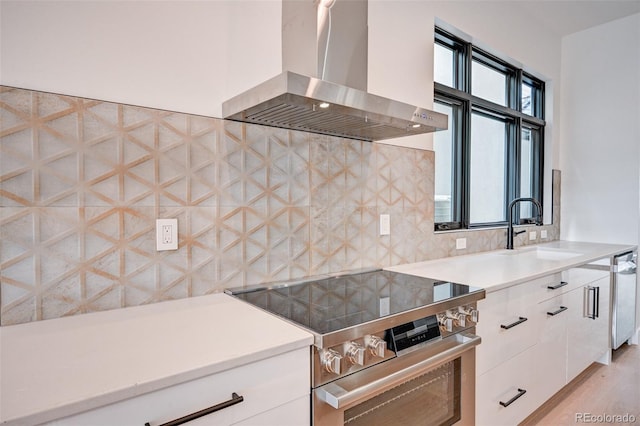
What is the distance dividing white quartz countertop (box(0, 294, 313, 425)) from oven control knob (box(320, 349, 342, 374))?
0.06 meters

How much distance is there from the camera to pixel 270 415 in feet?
3.04

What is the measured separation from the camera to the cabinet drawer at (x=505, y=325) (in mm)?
1576

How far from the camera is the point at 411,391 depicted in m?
1.29

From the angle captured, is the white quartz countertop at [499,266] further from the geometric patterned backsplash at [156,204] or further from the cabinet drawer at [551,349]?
the geometric patterned backsplash at [156,204]

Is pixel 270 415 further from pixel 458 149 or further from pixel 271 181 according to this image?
pixel 458 149

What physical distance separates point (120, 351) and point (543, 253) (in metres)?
3.00

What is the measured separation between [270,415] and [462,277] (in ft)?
3.94

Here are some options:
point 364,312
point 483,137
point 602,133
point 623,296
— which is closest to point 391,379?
point 364,312

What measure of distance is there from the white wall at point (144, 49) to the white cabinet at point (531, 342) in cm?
141

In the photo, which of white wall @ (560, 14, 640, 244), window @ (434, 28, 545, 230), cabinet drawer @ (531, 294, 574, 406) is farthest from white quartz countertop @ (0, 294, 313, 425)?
white wall @ (560, 14, 640, 244)

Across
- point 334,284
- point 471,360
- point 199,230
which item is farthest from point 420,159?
point 199,230

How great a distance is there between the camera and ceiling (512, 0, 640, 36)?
116 inches

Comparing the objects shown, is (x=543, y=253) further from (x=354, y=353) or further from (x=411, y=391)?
(x=354, y=353)

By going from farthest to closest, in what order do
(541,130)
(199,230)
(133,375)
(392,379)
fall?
(541,130), (199,230), (392,379), (133,375)
